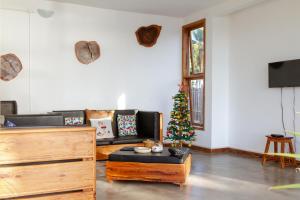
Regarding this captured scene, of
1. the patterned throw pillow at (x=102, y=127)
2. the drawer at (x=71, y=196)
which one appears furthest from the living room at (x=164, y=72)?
the drawer at (x=71, y=196)

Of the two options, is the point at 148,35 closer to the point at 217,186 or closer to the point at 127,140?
the point at 127,140

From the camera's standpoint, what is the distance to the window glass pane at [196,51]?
7.07m

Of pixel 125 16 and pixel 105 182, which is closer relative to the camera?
pixel 105 182

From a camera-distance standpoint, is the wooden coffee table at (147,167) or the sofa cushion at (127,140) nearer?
the wooden coffee table at (147,167)

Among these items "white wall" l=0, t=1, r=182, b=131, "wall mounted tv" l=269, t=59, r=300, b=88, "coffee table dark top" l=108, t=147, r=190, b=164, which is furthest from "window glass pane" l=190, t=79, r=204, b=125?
"coffee table dark top" l=108, t=147, r=190, b=164

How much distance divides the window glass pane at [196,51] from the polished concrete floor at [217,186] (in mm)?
2690

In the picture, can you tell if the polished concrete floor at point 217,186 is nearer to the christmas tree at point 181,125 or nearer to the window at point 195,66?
the christmas tree at point 181,125

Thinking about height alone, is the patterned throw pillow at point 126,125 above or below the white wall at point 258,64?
below

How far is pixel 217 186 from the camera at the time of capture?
3.96 metres

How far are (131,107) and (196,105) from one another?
1.52 meters

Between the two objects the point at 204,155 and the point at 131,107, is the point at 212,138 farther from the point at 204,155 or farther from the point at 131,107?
the point at 131,107

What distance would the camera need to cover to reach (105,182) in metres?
4.13

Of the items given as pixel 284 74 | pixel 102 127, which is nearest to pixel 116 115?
pixel 102 127

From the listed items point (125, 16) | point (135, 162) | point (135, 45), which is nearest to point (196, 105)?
point (135, 45)
